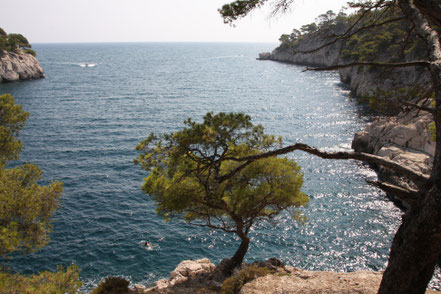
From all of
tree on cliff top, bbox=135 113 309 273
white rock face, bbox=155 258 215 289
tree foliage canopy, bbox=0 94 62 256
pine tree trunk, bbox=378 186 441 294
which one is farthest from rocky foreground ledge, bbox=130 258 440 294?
tree foliage canopy, bbox=0 94 62 256

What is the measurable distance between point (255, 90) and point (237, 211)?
7685cm

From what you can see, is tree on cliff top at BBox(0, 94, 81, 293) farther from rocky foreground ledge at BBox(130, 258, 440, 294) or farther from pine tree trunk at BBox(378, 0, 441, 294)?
pine tree trunk at BBox(378, 0, 441, 294)

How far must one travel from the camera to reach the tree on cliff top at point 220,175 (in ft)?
44.9

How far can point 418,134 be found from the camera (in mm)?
35469

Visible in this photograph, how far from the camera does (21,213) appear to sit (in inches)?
539

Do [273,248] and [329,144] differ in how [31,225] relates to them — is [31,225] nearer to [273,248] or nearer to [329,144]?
[273,248]

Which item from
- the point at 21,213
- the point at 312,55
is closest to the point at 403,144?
the point at 21,213

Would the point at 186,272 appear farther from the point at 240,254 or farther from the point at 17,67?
the point at 17,67

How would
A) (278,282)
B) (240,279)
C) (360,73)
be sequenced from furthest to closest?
1. (360,73)
2. (240,279)
3. (278,282)

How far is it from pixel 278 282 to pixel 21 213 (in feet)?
40.5

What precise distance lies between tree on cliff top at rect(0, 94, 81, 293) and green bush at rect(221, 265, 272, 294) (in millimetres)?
6983

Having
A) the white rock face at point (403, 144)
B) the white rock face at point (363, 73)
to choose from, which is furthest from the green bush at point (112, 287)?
the white rock face at point (403, 144)

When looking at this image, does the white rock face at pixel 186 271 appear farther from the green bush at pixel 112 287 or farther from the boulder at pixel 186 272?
the green bush at pixel 112 287

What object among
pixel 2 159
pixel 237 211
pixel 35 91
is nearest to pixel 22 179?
pixel 2 159
